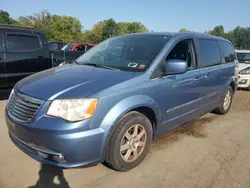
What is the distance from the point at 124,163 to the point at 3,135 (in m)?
2.21

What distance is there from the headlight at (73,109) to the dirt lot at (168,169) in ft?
2.68

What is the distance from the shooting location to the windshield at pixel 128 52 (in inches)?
127

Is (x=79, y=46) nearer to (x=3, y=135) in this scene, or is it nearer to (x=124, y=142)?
Result: (x=3, y=135)

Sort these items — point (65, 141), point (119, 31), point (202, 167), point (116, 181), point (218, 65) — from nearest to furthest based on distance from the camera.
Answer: point (65, 141)
point (116, 181)
point (202, 167)
point (218, 65)
point (119, 31)

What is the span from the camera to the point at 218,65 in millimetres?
4668

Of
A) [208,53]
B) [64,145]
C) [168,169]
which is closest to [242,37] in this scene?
[208,53]

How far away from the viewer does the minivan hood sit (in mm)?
2531

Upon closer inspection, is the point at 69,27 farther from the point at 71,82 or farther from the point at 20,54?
the point at 71,82

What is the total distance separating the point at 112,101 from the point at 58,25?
48221mm

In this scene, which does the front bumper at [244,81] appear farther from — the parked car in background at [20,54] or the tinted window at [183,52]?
the parked car in background at [20,54]

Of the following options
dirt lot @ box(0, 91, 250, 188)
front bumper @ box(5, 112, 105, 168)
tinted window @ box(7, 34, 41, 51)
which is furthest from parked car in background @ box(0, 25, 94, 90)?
front bumper @ box(5, 112, 105, 168)

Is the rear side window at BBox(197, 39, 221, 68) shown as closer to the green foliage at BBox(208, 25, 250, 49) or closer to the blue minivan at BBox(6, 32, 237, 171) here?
the blue minivan at BBox(6, 32, 237, 171)

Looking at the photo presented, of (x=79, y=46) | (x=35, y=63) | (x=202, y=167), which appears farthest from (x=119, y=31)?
(x=202, y=167)

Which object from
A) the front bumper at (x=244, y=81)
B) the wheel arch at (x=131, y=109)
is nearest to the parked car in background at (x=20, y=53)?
the wheel arch at (x=131, y=109)
